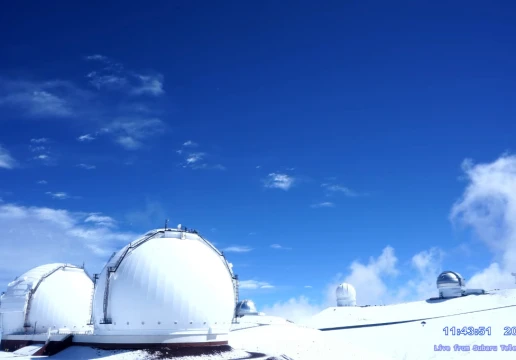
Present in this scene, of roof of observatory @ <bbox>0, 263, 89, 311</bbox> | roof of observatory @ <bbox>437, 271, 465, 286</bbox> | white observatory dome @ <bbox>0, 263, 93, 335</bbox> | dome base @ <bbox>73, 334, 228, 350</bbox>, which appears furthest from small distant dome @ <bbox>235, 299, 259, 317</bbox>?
dome base @ <bbox>73, 334, 228, 350</bbox>

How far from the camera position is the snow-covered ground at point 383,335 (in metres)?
31.5

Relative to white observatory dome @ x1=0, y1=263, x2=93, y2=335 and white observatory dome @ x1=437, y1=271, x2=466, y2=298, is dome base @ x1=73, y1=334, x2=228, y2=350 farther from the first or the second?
white observatory dome @ x1=437, y1=271, x2=466, y2=298

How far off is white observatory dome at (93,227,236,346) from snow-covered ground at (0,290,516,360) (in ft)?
5.22

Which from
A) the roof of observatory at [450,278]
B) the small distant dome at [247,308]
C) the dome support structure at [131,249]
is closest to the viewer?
the dome support structure at [131,249]

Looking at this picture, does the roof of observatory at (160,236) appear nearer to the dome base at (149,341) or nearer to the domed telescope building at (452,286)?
the dome base at (149,341)

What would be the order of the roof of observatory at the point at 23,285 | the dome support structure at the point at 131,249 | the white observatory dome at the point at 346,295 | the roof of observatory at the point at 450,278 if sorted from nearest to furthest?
the dome support structure at the point at 131,249 → the roof of observatory at the point at 23,285 → the roof of observatory at the point at 450,278 → the white observatory dome at the point at 346,295

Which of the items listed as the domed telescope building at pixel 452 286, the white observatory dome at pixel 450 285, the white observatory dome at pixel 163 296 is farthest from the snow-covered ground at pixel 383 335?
the white observatory dome at pixel 450 285

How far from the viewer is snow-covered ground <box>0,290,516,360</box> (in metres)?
31.5

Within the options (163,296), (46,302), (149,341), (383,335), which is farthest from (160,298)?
(383,335)

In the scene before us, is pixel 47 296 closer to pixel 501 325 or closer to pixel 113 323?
pixel 113 323

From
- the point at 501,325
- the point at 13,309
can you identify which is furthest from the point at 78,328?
the point at 501,325

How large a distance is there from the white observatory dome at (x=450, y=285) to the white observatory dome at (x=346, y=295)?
14.8m

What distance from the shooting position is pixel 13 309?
41.0 meters

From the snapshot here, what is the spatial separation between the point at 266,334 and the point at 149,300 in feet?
54.4
